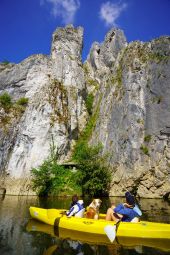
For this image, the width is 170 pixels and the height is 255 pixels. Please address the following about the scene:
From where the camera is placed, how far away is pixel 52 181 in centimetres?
3416

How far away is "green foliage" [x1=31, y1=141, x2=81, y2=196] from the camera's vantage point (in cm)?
3334

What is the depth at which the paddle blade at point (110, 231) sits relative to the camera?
11.8 meters

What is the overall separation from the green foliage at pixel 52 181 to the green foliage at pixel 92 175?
1.48 m

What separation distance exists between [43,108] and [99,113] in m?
8.83

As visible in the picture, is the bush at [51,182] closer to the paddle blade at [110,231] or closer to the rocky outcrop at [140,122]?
the rocky outcrop at [140,122]

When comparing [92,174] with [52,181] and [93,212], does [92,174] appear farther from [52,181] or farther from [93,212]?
[93,212]

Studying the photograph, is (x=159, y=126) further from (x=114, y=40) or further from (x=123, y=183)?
(x=114, y=40)

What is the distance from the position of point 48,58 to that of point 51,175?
83.4 ft

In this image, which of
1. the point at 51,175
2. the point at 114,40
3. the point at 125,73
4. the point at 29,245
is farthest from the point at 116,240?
the point at 114,40

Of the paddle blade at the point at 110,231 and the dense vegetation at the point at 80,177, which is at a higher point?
the dense vegetation at the point at 80,177

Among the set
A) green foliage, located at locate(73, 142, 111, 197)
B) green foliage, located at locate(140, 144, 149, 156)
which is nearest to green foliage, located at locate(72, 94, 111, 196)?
green foliage, located at locate(73, 142, 111, 197)

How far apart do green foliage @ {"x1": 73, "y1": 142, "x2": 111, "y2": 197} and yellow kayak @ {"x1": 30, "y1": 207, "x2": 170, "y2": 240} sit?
15101 mm

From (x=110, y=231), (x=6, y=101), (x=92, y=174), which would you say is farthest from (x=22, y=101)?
(x=110, y=231)

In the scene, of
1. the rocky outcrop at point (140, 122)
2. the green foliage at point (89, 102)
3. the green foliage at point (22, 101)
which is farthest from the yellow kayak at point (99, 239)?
the green foliage at point (89, 102)
